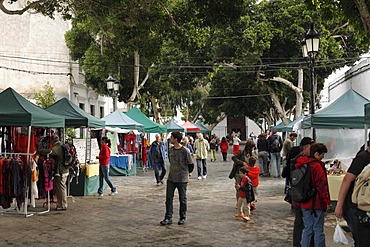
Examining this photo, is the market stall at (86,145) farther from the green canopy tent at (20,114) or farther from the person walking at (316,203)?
the person walking at (316,203)

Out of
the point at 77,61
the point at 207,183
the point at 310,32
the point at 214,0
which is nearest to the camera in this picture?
the point at 214,0

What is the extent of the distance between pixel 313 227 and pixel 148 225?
3.93m

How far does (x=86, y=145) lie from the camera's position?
1380 centimetres

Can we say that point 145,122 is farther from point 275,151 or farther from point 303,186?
point 303,186

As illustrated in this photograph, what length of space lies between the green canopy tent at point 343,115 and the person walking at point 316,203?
4528mm

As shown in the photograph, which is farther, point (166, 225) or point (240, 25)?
point (240, 25)

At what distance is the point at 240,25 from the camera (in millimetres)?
26016

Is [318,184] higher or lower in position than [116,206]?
higher

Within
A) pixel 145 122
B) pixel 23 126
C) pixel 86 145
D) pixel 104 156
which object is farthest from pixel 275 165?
pixel 23 126

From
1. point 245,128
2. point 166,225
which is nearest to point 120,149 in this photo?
point 166,225

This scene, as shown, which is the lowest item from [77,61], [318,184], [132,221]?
[132,221]

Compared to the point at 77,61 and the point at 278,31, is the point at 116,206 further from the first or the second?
the point at 77,61

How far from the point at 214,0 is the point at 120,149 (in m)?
12.0

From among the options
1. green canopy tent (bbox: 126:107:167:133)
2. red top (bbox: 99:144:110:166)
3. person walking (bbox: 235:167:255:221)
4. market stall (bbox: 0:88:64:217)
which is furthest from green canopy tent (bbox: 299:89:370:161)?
green canopy tent (bbox: 126:107:167:133)
